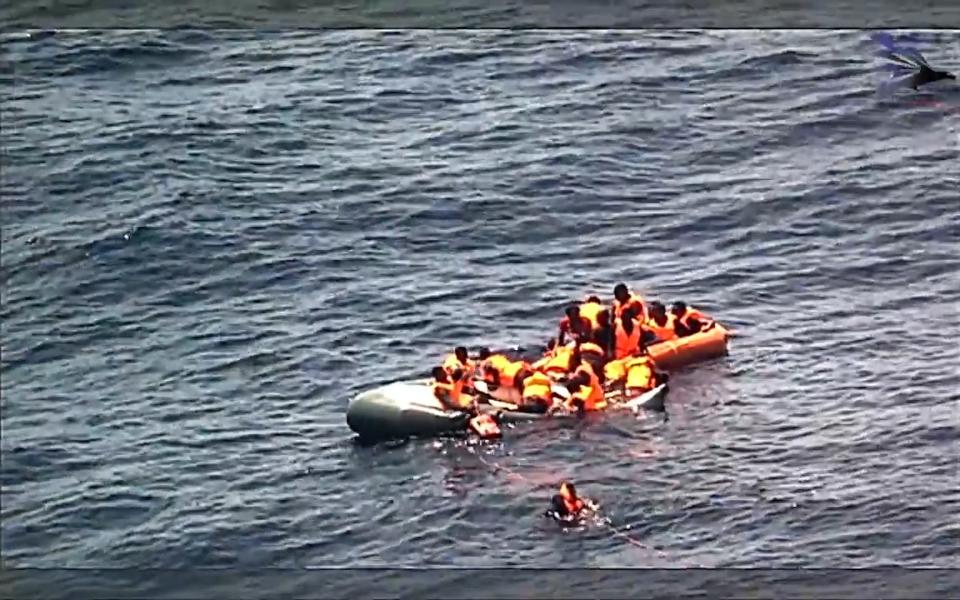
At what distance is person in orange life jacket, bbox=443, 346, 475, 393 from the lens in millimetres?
4203

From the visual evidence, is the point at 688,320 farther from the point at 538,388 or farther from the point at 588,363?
the point at 538,388

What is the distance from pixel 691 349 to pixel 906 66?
83 cm

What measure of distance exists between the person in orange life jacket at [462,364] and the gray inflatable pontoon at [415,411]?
27mm

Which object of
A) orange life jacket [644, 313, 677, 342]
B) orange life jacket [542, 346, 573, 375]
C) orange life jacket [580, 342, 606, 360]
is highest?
orange life jacket [644, 313, 677, 342]

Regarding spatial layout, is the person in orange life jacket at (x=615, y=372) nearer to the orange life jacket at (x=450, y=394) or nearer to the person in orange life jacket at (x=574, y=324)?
the person in orange life jacket at (x=574, y=324)

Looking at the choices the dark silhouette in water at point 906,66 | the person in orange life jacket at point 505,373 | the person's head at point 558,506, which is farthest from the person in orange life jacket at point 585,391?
the dark silhouette in water at point 906,66

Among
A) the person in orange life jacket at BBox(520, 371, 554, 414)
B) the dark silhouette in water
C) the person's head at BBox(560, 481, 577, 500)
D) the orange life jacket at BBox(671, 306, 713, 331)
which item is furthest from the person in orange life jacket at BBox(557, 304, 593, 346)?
the dark silhouette in water

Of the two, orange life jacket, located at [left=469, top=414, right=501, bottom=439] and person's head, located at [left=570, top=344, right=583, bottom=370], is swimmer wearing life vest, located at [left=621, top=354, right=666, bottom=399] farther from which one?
orange life jacket, located at [left=469, top=414, right=501, bottom=439]

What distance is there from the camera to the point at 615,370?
4.22 metres

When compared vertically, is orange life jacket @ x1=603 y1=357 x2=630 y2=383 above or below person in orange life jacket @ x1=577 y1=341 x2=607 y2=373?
below

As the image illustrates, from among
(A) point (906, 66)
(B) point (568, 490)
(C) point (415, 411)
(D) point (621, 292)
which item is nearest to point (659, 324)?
(D) point (621, 292)

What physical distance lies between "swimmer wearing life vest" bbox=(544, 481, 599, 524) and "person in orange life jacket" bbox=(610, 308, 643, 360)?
1.09ft

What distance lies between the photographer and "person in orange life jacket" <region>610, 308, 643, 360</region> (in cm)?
421

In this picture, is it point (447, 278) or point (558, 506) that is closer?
point (558, 506)
